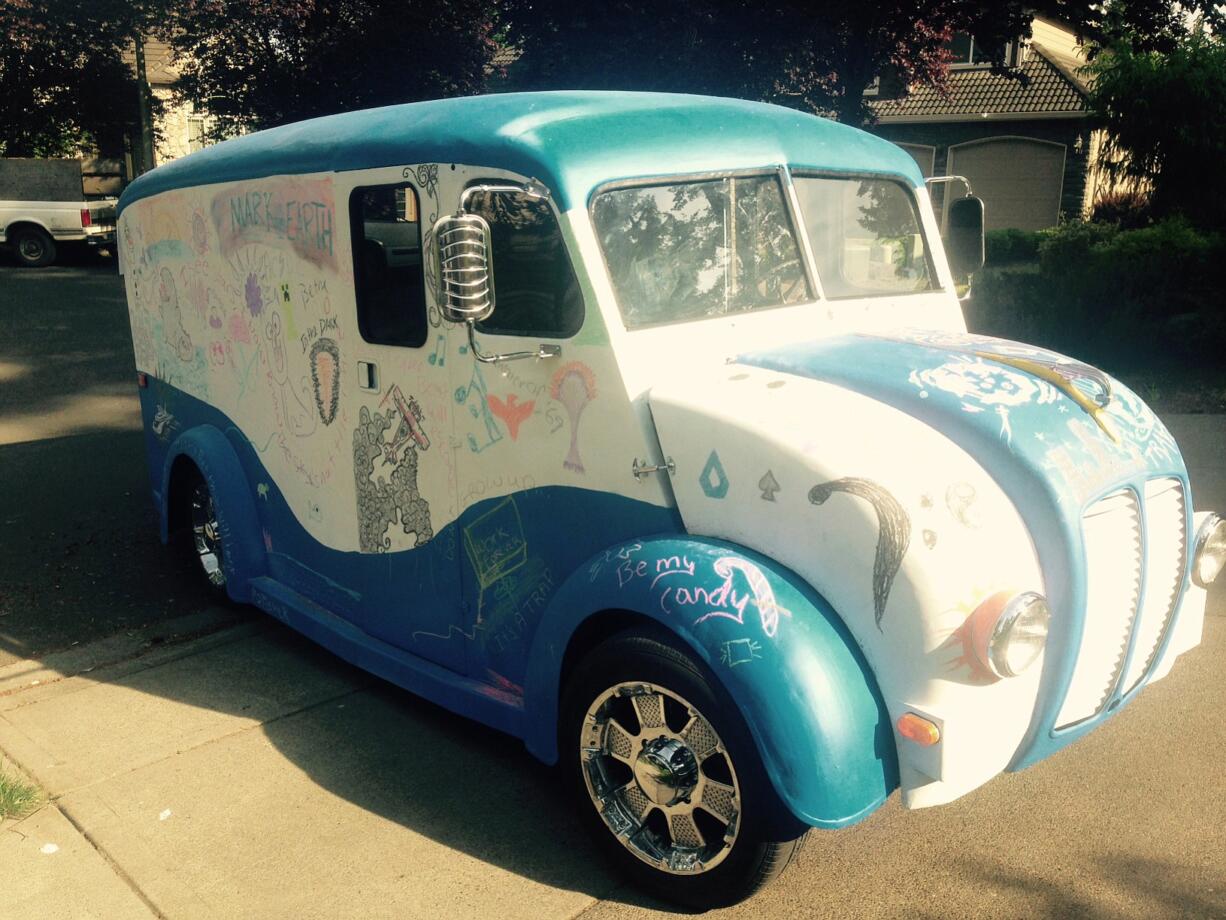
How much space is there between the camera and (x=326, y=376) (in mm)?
4617

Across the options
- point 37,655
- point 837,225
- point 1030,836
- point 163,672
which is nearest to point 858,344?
point 837,225

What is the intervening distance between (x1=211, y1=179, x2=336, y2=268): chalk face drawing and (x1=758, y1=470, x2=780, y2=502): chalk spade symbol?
2.11 meters

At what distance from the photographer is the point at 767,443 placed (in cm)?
319

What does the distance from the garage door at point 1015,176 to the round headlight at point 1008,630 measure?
89.5ft

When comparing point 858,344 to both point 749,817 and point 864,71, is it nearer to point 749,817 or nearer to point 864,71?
point 749,817

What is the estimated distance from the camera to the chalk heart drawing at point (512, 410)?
3746mm

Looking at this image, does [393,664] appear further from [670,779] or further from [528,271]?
[528,271]

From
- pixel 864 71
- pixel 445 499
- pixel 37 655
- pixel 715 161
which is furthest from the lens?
pixel 864 71

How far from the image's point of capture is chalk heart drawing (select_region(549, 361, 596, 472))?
11.6 ft

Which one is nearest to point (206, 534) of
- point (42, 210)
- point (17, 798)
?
point (17, 798)

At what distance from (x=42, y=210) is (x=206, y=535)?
19.3 meters

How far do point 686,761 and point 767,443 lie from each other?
94 centimetres

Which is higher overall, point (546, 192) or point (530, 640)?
point (546, 192)

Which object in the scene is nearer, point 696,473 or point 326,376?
point 696,473
